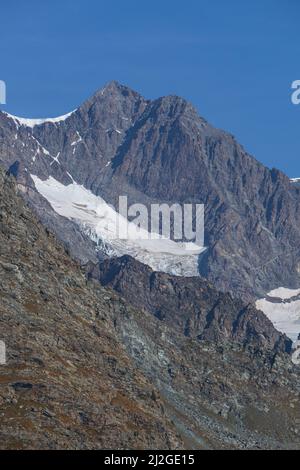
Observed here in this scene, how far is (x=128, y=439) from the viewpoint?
19588 centimetres

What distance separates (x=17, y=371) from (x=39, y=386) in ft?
18.1
